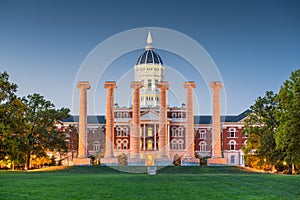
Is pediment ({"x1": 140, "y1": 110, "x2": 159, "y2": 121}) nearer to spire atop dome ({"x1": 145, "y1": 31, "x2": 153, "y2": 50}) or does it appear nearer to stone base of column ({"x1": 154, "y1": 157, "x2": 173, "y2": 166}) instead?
spire atop dome ({"x1": 145, "y1": 31, "x2": 153, "y2": 50})

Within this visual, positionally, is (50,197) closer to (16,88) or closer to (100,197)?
(100,197)

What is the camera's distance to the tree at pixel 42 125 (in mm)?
68062

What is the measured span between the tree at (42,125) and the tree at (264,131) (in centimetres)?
2709

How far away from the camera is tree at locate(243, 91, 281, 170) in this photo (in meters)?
60.4

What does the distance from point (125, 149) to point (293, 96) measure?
67.8 meters

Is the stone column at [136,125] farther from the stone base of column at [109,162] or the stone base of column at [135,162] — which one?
the stone base of column at [109,162]

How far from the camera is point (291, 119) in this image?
45125 millimetres

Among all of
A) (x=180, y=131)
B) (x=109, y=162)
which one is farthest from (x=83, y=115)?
(x=180, y=131)

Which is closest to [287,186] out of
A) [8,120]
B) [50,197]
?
[50,197]

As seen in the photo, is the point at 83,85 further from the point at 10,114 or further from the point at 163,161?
the point at 10,114

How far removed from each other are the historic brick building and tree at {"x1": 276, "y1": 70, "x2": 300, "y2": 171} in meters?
33.3

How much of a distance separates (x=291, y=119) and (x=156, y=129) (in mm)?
65017

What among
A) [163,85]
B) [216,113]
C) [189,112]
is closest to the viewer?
[216,113]

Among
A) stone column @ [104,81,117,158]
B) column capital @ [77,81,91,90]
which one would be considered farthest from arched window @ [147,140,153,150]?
column capital @ [77,81,91,90]
